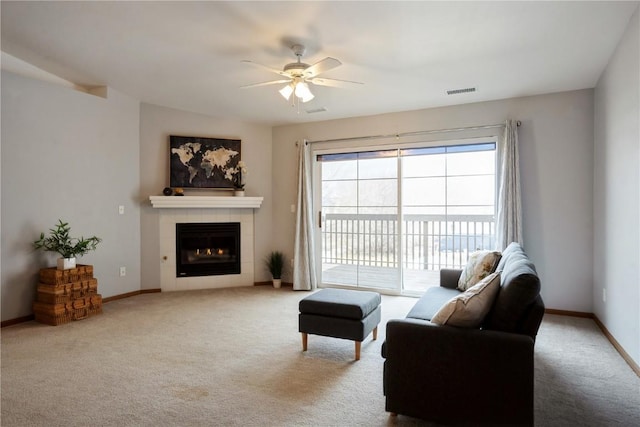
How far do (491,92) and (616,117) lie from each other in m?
1.38

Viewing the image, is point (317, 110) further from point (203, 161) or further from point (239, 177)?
point (203, 161)

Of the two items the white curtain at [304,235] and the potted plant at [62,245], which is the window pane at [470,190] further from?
the potted plant at [62,245]

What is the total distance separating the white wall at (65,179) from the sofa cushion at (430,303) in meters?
4.05

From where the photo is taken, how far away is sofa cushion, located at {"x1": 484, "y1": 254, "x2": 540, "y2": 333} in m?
1.87

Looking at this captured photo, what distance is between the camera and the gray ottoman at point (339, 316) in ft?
9.74

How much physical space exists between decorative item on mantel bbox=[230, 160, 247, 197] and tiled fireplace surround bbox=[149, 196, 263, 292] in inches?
6.0

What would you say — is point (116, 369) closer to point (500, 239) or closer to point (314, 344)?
point (314, 344)

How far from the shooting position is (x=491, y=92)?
4.41 meters

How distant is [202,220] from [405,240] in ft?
10.4

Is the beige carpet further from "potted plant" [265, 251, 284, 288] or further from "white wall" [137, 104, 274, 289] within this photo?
"potted plant" [265, 251, 284, 288]

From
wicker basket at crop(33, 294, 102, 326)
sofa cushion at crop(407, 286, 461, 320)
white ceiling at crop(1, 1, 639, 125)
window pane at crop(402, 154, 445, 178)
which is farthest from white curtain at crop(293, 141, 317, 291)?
wicker basket at crop(33, 294, 102, 326)

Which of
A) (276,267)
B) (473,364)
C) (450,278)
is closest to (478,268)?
(450,278)

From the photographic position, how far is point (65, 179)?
14.2ft

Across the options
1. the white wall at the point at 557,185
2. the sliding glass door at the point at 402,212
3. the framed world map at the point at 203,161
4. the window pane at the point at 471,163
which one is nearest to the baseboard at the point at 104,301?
the framed world map at the point at 203,161
